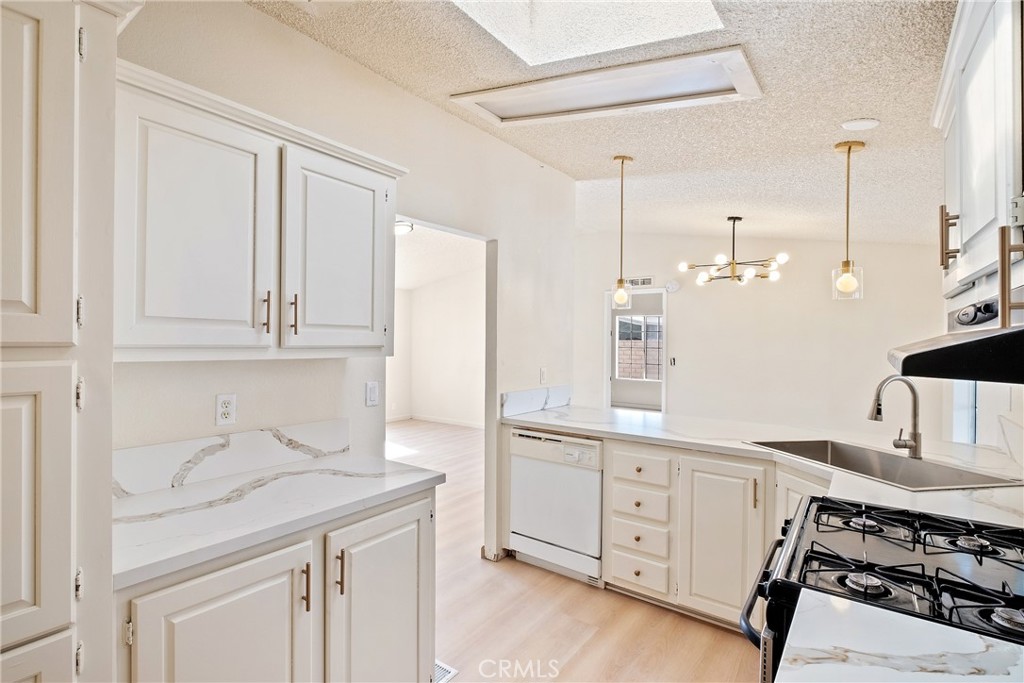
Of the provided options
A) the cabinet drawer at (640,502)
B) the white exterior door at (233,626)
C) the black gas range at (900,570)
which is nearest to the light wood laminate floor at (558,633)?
the cabinet drawer at (640,502)

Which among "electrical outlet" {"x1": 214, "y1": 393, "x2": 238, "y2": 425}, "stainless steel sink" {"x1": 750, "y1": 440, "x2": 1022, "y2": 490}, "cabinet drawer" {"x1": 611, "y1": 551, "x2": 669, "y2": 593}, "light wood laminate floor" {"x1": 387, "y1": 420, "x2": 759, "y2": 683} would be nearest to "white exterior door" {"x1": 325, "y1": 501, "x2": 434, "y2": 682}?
"light wood laminate floor" {"x1": 387, "y1": 420, "x2": 759, "y2": 683}

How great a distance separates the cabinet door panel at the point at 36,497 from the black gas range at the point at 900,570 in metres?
1.38

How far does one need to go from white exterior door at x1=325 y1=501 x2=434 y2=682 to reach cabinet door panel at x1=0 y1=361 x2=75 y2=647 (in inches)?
25.5

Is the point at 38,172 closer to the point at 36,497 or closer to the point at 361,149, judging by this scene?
the point at 36,497

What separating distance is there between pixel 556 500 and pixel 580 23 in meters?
2.43

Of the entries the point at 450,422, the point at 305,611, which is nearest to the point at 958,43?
the point at 305,611

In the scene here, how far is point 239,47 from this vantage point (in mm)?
1940

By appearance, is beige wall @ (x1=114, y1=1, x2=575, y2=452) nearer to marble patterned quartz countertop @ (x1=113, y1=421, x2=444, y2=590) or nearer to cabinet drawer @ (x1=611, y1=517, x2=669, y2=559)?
marble patterned quartz countertop @ (x1=113, y1=421, x2=444, y2=590)

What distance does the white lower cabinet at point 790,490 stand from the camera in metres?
2.18

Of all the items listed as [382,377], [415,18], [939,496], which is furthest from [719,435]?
[415,18]

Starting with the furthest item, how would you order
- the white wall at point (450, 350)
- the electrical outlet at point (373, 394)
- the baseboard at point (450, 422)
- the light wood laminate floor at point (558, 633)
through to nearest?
the white wall at point (450, 350), the baseboard at point (450, 422), the electrical outlet at point (373, 394), the light wood laminate floor at point (558, 633)

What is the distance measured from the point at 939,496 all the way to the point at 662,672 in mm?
1292

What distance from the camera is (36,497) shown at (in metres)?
1.05

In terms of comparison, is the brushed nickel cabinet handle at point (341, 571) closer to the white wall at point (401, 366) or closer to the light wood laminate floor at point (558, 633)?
the light wood laminate floor at point (558, 633)
